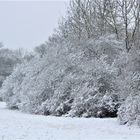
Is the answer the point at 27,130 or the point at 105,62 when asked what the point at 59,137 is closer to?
the point at 27,130

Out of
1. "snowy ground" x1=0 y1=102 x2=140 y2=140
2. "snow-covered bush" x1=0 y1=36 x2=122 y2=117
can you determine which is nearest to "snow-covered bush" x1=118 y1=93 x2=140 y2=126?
"snowy ground" x1=0 y1=102 x2=140 y2=140

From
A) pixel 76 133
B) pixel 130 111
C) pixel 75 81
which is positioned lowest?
pixel 76 133

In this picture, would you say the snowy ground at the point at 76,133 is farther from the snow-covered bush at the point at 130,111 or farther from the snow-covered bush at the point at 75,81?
the snow-covered bush at the point at 75,81

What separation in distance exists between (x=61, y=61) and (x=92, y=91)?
4472 millimetres

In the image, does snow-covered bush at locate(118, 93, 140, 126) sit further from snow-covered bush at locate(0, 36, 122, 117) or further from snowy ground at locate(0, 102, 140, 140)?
snow-covered bush at locate(0, 36, 122, 117)

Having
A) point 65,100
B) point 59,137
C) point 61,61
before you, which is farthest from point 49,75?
point 59,137

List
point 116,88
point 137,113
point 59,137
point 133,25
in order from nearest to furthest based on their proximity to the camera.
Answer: point 59,137, point 137,113, point 116,88, point 133,25

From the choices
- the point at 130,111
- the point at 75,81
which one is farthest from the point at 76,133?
the point at 75,81

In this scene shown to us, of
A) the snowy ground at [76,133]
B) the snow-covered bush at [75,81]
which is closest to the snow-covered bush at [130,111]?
the snowy ground at [76,133]

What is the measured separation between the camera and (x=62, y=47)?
27.2m

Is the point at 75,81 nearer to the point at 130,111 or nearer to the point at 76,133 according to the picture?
the point at 130,111

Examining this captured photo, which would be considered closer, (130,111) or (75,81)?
(130,111)

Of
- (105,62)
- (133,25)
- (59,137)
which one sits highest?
(133,25)

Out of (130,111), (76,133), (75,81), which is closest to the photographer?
(76,133)
